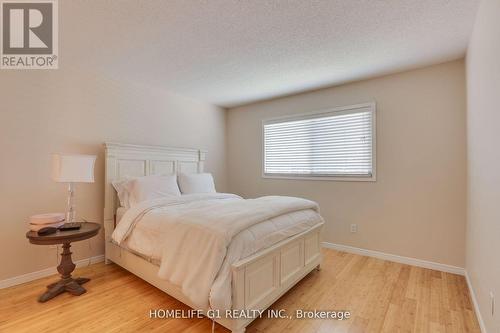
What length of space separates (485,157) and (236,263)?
1.96m

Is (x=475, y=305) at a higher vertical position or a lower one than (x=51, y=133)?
lower

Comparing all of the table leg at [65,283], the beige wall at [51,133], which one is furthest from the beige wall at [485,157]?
the beige wall at [51,133]

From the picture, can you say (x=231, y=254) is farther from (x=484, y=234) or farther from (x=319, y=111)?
(x=319, y=111)

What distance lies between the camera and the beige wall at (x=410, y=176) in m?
2.67

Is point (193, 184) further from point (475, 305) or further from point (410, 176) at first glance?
point (475, 305)

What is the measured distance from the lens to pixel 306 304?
2.07 m

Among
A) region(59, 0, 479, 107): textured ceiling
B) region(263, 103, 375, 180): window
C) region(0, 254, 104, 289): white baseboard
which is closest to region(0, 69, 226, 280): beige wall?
region(0, 254, 104, 289): white baseboard

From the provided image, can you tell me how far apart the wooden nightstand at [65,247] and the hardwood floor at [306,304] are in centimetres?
8

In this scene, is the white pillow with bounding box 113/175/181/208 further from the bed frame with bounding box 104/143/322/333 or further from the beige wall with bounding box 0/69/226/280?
the beige wall with bounding box 0/69/226/280

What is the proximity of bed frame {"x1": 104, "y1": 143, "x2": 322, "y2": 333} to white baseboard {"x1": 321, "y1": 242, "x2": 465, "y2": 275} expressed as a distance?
863mm

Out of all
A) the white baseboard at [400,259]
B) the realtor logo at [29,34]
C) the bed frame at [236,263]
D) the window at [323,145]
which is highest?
the realtor logo at [29,34]

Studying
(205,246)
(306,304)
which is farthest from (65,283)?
(306,304)

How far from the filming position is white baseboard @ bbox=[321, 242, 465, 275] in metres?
2.68

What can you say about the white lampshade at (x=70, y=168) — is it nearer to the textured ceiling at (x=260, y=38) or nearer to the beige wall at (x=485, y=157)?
the textured ceiling at (x=260, y=38)
